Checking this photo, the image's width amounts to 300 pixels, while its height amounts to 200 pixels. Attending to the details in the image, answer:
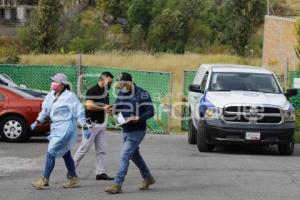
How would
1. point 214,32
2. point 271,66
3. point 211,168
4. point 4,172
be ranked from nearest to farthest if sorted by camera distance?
1. point 4,172
2. point 211,168
3. point 271,66
4. point 214,32

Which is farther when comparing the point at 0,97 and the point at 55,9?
the point at 55,9

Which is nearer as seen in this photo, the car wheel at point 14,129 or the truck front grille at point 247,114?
the truck front grille at point 247,114

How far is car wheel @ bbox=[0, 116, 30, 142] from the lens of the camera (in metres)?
16.3

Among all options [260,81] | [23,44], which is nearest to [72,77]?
[260,81]

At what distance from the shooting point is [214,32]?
68.8m

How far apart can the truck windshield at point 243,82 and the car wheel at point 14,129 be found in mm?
4563

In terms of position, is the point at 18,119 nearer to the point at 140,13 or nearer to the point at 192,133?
the point at 192,133

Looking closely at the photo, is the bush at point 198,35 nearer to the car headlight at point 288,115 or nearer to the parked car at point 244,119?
the parked car at point 244,119

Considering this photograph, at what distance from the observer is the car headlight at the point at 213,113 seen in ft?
47.4

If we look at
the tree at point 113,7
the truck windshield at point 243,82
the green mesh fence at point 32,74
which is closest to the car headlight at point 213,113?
the truck windshield at point 243,82

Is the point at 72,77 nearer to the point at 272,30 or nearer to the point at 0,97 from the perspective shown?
the point at 0,97

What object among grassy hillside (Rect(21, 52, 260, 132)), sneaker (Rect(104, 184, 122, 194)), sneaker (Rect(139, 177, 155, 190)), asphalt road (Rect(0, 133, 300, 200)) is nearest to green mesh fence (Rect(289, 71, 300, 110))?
asphalt road (Rect(0, 133, 300, 200))

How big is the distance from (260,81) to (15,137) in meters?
5.96

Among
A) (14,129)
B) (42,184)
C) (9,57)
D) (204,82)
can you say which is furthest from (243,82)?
(9,57)
